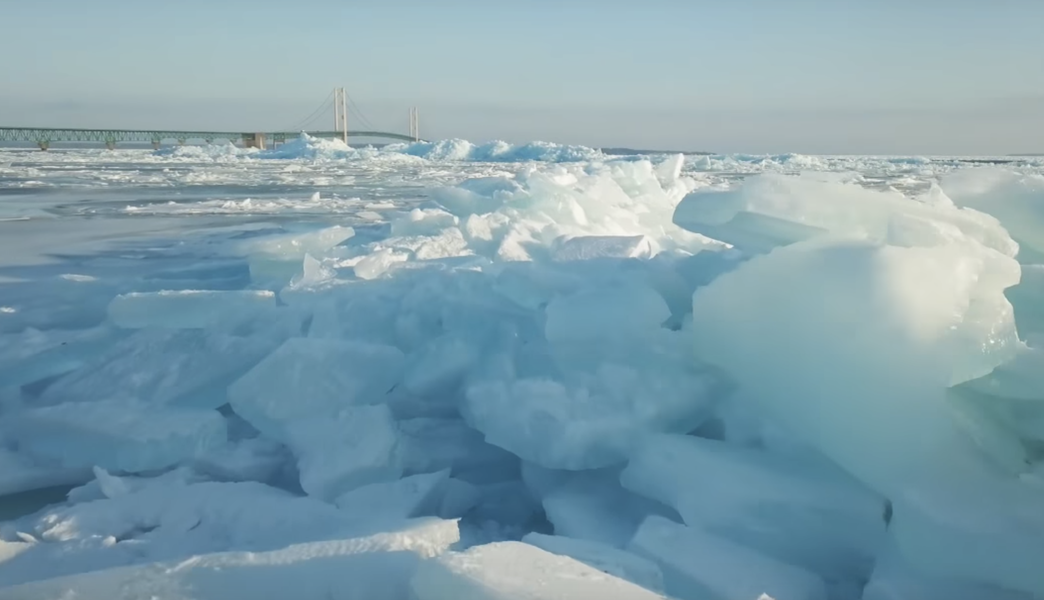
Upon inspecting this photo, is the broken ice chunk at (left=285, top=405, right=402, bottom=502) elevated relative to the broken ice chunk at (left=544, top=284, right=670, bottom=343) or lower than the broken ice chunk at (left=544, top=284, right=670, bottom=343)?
lower

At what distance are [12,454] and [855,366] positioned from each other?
262 cm

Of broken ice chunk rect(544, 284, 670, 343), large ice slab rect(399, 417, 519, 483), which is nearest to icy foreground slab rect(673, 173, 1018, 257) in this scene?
broken ice chunk rect(544, 284, 670, 343)

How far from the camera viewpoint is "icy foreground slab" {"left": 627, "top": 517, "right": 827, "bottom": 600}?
1.69 meters

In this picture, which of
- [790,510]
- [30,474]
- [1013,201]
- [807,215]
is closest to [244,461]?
[30,474]

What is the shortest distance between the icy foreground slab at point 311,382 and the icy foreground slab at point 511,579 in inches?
48.5

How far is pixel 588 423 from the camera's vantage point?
7.27 ft

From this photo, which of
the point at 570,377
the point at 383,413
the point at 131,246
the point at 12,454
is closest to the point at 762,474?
the point at 570,377

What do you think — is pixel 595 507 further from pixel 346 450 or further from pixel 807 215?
pixel 807 215

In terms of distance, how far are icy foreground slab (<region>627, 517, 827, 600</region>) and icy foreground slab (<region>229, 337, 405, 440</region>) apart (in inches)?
48.3

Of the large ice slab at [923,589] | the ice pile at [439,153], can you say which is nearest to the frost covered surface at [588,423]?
the large ice slab at [923,589]

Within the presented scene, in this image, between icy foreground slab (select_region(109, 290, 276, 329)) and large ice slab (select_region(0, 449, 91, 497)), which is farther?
icy foreground slab (select_region(109, 290, 276, 329))

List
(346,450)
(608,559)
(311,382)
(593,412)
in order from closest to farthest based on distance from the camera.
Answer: (608,559)
(593,412)
(346,450)
(311,382)

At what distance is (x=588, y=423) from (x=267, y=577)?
37.7 inches

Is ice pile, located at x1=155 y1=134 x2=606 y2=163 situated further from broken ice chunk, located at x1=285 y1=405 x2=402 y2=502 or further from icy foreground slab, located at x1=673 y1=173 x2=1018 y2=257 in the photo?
broken ice chunk, located at x1=285 y1=405 x2=402 y2=502
